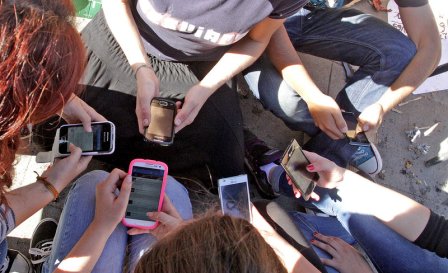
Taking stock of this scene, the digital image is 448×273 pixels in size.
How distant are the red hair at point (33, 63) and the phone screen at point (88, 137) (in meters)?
0.38

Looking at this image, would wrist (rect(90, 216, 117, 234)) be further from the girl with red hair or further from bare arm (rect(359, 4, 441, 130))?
bare arm (rect(359, 4, 441, 130))

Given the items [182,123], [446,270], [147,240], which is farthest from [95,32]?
[446,270]

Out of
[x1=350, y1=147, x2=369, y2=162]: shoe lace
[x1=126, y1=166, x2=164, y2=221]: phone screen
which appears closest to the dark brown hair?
[x1=126, y1=166, x2=164, y2=221]: phone screen

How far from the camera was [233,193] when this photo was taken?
1459 mm

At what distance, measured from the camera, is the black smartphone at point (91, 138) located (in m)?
1.26

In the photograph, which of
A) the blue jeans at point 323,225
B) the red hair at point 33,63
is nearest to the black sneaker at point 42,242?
the red hair at point 33,63

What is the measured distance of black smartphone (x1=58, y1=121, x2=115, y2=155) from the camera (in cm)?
126

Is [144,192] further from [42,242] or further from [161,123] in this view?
[42,242]

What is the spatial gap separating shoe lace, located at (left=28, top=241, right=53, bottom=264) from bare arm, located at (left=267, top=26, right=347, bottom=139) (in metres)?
1.11

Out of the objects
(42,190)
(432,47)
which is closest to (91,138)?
(42,190)

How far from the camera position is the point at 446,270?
1304 millimetres

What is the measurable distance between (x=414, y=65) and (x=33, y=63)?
1.52m

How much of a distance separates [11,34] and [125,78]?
73 cm

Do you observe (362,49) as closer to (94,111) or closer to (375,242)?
(375,242)
